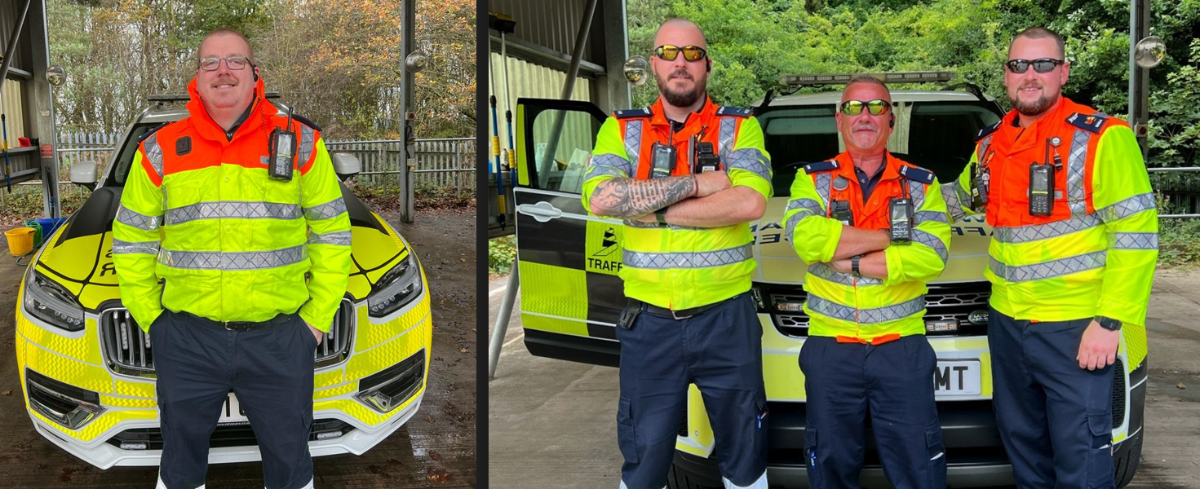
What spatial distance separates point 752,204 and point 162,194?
4.85 feet

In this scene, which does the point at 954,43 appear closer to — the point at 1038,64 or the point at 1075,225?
the point at 1038,64

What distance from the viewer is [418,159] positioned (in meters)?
2.89

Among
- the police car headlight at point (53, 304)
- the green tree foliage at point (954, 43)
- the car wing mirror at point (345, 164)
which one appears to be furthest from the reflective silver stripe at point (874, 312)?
the green tree foliage at point (954, 43)

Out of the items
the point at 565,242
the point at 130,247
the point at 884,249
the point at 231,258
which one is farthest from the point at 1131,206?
the point at 130,247

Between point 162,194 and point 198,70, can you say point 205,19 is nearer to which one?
point 198,70

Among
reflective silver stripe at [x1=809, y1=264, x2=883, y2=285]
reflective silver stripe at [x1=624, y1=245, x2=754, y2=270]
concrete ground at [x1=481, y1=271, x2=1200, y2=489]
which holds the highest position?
reflective silver stripe at [x1=624, y1=245, x2=754, y2=270]

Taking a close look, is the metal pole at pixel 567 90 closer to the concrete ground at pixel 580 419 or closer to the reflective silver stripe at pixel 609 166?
the concrete ground at pixel 580 419

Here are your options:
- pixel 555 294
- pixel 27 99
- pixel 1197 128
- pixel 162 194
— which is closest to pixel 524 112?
pixel 555 294

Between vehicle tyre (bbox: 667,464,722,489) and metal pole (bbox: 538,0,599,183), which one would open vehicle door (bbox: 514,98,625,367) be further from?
vehicle tyre (bbox: 667,464,722,489)

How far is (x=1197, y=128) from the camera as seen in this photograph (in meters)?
9.43

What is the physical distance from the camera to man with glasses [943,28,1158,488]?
2.44 meters

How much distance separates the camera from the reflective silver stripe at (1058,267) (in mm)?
2504

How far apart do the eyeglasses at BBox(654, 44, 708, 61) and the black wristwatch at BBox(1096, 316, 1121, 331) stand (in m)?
1.23

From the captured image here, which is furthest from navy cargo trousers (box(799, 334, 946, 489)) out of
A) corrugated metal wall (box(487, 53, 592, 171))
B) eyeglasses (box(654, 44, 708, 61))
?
corrugated metal wall (box(487, 53, 592, 171))
